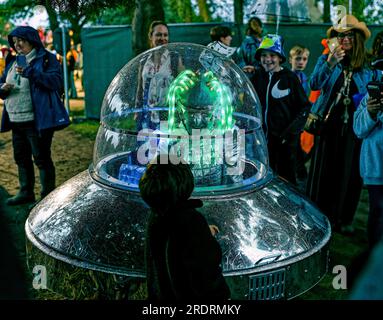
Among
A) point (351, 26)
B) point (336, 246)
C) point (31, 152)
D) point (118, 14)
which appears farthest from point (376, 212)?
point (118, 14)

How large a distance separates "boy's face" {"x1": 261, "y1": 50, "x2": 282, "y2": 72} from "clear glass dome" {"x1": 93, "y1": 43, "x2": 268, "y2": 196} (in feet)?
4.07

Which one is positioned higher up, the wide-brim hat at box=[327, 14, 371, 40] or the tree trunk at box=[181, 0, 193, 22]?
the tree trunk at box=[181, 0, 193, 22]

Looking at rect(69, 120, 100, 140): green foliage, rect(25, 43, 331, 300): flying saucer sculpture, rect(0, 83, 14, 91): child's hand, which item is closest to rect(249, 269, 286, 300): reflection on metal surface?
rect(25, 43, 331, 300): flying saucer sculpture

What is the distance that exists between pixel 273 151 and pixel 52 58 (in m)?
2.55

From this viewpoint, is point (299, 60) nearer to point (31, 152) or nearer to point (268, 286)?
point (31, 152)

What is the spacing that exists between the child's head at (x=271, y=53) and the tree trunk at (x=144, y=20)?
3327 millimetres

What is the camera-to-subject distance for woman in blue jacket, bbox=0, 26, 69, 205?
5.12m

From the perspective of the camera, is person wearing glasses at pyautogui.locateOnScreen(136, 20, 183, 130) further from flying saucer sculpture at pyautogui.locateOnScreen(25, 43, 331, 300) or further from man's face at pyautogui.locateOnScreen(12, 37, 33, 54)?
man's face at pyautogui.locateOnScreen(12, 37, 33, 54)

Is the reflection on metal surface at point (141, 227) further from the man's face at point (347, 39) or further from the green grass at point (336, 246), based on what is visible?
the man's face at point (347, 39)
